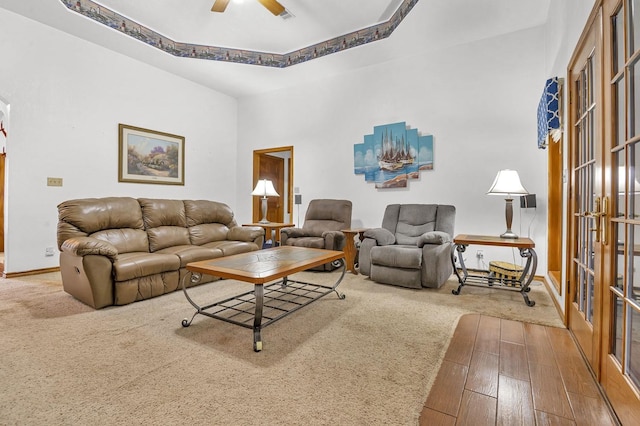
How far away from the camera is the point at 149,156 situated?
16.7 ft

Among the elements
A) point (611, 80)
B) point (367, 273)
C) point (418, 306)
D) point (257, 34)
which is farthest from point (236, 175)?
point (611, 80)

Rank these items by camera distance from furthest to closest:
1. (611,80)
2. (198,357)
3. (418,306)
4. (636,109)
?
(418,306) → (198,357) → (611,80) → (636,109)

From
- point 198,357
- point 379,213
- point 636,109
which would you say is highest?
point 636,109

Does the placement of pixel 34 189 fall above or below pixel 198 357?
above

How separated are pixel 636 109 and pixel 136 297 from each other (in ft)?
11.7

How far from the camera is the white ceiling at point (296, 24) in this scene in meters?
3.61

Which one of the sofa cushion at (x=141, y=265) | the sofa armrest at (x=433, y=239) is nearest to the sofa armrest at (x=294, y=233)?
the sofa cushion at (x=141, y=265)

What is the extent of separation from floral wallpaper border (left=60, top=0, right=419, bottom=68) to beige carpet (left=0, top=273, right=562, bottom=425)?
10.8 ft

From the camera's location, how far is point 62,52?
4.12 metres

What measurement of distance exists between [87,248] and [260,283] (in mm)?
1657

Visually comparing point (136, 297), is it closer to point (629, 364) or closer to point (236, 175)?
point (629, 364)

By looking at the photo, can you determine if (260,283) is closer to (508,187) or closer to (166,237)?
(166,237)

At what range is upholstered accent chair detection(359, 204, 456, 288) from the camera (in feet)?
10.7

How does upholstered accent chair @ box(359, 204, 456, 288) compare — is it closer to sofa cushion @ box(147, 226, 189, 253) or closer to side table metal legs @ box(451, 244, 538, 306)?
side table metal legs @ box(451, 244, 538, 306)
